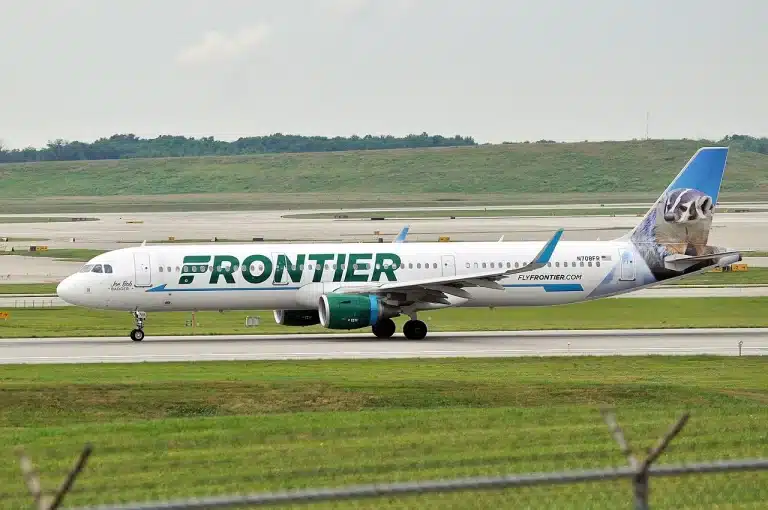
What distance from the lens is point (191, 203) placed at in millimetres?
190875

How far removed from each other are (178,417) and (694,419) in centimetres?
876

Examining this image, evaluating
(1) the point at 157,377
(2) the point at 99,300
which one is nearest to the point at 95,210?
(2) the point at 99,300

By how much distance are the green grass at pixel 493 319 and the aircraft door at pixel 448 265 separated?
9.45 ft

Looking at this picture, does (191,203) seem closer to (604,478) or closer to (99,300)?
(99,300)

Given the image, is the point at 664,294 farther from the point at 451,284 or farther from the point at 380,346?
the point at 380,346

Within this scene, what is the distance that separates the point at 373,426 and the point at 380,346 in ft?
67.4

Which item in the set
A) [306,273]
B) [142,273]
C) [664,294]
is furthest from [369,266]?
[664,294]

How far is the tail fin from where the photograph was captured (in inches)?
1804

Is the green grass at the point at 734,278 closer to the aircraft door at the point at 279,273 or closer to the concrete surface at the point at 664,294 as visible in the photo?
the concrete surface at the point at 664,294

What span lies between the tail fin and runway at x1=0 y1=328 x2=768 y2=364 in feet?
10.3

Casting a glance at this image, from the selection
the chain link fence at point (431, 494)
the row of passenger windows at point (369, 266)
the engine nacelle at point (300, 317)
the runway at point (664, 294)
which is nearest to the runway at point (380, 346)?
the engine nacelle at point (300, 317)

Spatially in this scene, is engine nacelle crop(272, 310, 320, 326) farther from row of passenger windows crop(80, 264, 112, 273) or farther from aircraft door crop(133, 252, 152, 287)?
row of passenger windows crop(80, 264, 112, 273)

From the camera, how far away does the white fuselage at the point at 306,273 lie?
41.8 meters

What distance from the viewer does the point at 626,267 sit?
4509 cm
